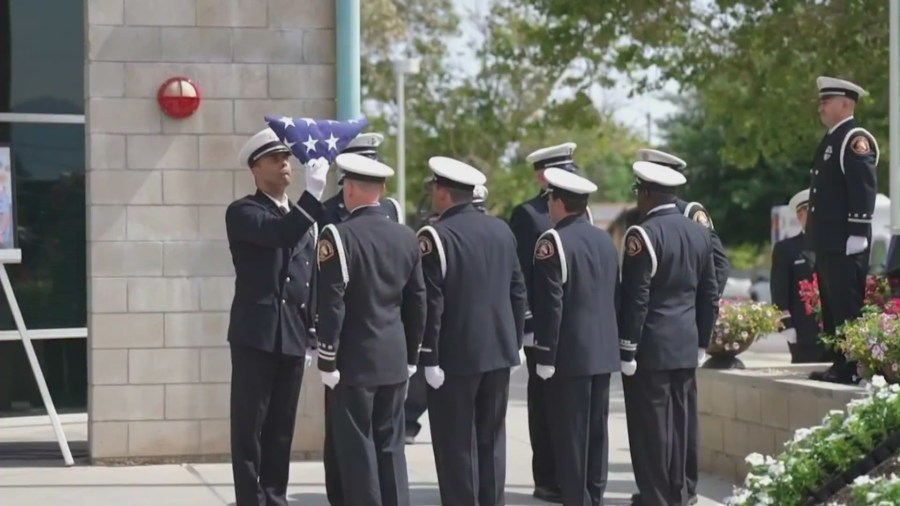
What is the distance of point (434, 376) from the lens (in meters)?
8.20

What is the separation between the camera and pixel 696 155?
55.0 meters

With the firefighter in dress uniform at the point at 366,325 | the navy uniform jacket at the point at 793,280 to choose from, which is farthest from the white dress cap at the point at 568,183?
the navy uniform jacket at the point at 793,280

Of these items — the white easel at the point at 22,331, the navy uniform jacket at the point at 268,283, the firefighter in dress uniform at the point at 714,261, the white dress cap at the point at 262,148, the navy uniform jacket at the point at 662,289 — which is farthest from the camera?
the white easel at the point at 22,331

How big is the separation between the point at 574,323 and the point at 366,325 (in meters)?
1.43

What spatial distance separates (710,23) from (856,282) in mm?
11532

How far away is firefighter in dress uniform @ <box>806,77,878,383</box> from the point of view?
9211 millimetres

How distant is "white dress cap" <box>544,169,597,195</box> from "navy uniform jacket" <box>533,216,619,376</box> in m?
0.17

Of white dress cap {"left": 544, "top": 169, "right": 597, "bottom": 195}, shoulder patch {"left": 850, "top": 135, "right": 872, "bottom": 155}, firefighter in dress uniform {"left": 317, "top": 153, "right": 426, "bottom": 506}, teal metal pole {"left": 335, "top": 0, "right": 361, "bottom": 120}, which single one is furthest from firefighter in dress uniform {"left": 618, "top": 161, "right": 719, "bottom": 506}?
teal metal pole {"left": 335, "top": 0, "right": 361, "bottom": 120}

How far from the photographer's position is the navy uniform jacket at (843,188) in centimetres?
920

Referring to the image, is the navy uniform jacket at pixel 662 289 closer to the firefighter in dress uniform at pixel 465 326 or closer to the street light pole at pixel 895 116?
the firefighter in dress uniform at pixel 465 326

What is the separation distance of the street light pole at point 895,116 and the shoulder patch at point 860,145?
23 centimetres

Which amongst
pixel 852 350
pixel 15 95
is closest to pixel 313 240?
pixel 852 350

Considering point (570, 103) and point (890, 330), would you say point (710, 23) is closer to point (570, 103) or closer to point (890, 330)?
point (570, 103)

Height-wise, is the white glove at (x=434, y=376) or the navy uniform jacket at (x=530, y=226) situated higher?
the navy uniform jacket at (x=530, y=226)
